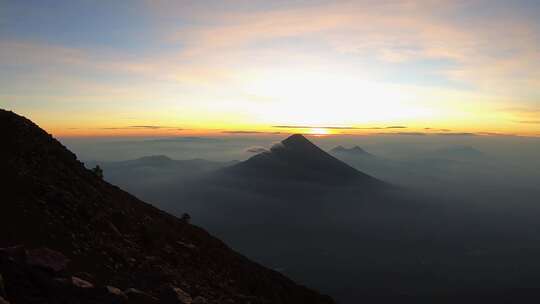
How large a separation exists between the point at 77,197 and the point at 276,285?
1855 cm

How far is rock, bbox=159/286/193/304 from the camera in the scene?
831 inches

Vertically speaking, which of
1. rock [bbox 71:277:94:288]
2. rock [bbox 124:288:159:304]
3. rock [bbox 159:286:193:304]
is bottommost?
rock [bbox 159:286:193:304]

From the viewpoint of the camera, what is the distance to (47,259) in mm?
19109

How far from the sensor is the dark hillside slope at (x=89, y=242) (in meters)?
19.3

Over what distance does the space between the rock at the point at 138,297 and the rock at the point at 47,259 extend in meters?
3.29

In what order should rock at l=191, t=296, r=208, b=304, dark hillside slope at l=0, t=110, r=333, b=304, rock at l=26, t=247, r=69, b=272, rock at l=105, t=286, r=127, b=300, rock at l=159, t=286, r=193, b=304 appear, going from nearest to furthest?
rock at l=105, t=286, r=127, b=300
rock at l=26, t=247, r=69, b=272
dark hillside slope at l=0, t=110, r=333, b=304
rock at l=159, t=286, r=193, b=304
rock at l=191, t=296, r=208, b=304

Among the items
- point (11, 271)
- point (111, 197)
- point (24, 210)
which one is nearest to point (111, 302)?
point (11, 271)

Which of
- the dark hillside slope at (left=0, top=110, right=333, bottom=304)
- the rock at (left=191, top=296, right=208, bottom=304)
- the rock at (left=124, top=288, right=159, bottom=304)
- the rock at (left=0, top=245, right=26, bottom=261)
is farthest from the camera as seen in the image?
the rock at (left=191, top=296, right=208, bottom=304)

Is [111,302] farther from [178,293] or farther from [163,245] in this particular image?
[163,245]

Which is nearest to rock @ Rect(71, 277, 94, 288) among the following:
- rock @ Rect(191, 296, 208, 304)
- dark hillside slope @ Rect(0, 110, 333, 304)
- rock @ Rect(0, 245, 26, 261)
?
dark hillside slope @ Rect(0, 110, 333, 304)

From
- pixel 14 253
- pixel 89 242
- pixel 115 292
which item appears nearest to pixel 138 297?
pixel 115 292

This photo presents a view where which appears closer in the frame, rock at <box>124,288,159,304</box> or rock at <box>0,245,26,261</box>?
rock at <box>0,245,26,261</box>

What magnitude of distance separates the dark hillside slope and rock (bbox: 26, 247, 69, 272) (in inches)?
3.8

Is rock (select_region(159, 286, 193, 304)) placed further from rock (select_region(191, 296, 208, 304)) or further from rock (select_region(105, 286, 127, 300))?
rock (select_region(105, 286, 127, 300))
